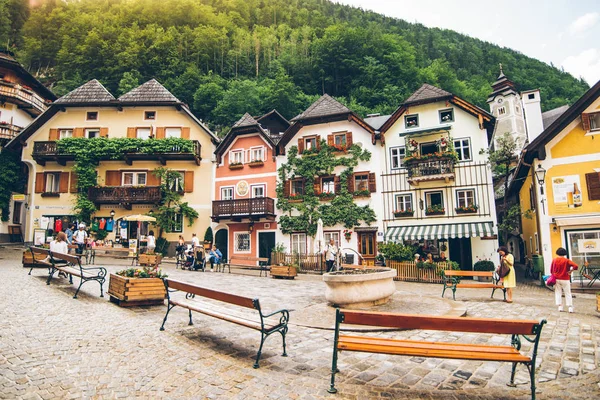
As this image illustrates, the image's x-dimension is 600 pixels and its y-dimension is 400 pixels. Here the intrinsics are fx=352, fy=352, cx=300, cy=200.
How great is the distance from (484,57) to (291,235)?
258 feet

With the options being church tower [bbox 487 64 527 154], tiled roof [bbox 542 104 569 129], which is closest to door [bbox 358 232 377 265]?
tiled roof [bbox 542 104 569 129]

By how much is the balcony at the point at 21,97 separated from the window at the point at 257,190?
20.1 meters

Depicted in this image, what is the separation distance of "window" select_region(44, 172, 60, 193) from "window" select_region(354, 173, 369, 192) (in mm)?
22858

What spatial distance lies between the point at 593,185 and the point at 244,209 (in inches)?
789

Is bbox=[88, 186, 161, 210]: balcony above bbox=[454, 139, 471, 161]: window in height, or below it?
below

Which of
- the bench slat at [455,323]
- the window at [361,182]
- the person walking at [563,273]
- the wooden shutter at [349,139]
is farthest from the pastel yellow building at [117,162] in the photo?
the bench slat at [455,323]

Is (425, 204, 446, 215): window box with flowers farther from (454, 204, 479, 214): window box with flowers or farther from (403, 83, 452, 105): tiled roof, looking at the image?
(403, 83, 452, 105): tiled roof

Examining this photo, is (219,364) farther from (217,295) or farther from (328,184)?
(328,184)

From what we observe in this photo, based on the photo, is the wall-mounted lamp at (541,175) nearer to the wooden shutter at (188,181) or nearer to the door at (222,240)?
the door at (222,240)

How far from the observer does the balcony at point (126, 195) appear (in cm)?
2619

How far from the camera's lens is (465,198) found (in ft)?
71.6

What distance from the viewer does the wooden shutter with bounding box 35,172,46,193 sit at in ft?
88.4

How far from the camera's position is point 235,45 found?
5944cm

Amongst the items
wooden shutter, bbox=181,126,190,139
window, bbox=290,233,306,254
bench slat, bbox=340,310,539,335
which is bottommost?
bench slat, bbox=340,310,539,335
